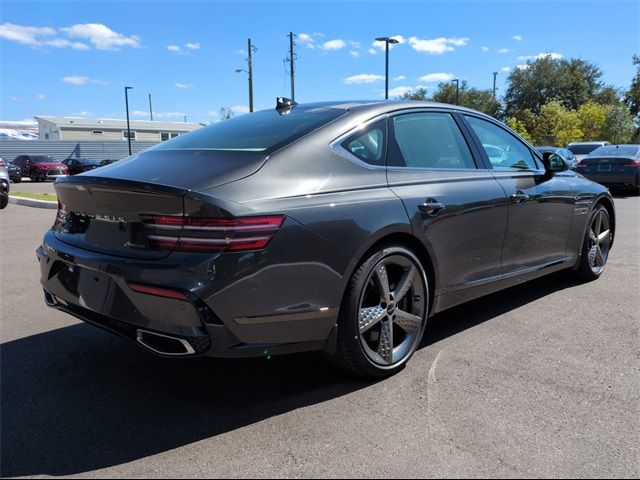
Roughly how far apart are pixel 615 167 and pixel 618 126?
→ 3360 cm

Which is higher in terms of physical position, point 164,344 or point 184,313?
point 184,313

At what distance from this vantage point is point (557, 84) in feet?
217

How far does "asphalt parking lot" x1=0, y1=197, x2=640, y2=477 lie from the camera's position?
91.2 inches

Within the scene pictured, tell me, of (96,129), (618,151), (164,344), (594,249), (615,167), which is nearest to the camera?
(164,344)

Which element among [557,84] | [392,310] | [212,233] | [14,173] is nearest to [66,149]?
[14,173]

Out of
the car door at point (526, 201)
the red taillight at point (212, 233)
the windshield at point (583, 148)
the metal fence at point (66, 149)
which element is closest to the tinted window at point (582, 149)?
the windshield at point (583, 148)

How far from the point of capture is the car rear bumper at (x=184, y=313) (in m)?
2.43

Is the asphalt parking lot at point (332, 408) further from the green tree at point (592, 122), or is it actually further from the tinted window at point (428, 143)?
the green tree at point (592, 122)

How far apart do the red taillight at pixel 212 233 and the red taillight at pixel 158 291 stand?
0.20 m

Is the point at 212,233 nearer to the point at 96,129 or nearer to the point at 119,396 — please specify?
the point at 119,396

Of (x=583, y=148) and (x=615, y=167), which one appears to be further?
(x=583, y=148)

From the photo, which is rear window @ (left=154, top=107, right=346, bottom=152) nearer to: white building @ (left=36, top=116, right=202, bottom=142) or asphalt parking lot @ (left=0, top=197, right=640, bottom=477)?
asphalt parking lot @ (left=0, top=197, right=640, bottom=477)

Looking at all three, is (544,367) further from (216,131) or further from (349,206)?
(216,131)

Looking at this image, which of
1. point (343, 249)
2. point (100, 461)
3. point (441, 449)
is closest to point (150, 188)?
point (343, 249)
